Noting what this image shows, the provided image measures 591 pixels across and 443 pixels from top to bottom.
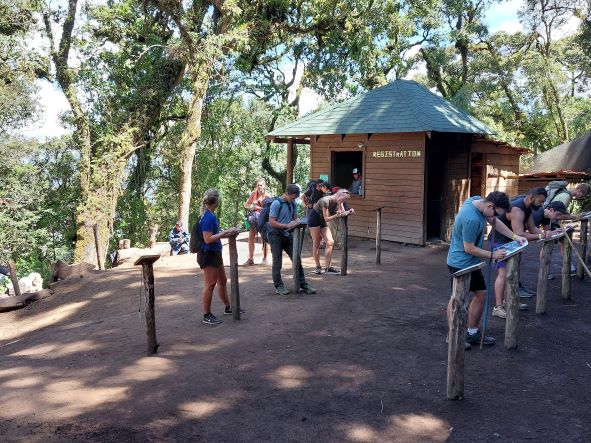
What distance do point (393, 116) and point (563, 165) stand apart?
36.3 feet

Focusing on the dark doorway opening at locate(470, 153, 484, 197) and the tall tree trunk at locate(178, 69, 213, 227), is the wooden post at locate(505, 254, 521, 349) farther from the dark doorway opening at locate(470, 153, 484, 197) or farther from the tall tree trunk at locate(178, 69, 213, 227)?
the tall tree trunk at locate(178, 69, 213, 227)

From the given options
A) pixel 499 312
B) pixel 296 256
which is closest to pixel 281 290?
pixel 296 256

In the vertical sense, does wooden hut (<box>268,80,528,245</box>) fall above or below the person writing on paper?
above

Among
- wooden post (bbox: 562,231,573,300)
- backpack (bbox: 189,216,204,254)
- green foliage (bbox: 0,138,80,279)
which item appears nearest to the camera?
backpack (bbox: 189,216,204,254)

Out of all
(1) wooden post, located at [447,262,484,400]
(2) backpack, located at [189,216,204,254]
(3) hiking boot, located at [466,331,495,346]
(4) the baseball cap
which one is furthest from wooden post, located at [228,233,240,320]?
(4) the baseball cap

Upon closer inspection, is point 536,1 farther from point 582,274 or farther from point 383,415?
point 383,415

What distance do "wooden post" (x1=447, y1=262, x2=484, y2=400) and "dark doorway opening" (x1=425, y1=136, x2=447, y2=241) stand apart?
9522mm

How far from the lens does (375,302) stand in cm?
761

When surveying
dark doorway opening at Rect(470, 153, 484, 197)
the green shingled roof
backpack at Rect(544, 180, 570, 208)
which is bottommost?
backpack at Rect(544, 180, 570, 208)

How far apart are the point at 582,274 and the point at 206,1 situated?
598 inches

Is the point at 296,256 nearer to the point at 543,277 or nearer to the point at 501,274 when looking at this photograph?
the point at 501,274

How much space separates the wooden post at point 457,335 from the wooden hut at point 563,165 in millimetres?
17383

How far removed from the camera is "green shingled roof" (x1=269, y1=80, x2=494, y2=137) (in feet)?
41.2

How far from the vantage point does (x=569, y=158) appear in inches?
789
